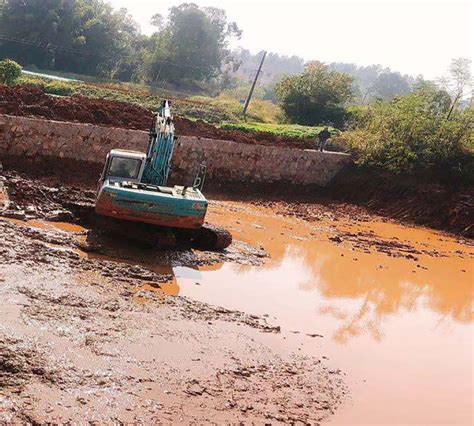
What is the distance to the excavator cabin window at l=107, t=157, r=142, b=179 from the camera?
11.6 m

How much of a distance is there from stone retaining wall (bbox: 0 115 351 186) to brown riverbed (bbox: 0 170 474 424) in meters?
3.54

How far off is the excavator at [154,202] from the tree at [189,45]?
1632 inches

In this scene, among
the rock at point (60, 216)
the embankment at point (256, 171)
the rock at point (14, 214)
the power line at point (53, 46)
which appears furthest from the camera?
the power line at point (53, 46)

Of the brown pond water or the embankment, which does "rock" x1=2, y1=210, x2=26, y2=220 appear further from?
the embankment

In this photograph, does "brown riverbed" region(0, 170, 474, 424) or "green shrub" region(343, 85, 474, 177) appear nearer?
"brown riverbed" region(0, 170, 474, 424)

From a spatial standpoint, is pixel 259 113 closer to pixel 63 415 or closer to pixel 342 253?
pixel 342 253

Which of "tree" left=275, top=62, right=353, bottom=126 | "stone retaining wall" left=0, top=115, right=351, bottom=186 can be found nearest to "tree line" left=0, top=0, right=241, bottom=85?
"tree" left=275, top=62, right=353, bottom=126

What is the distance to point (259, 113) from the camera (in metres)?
40.3

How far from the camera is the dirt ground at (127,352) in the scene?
525 cm

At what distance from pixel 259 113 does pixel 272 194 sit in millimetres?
20884

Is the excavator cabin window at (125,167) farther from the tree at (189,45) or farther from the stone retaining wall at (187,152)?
the tree at (189,45)

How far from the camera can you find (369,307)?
1066 cm

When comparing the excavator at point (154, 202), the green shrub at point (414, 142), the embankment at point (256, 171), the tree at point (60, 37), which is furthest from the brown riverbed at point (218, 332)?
the tree at point (60, 37)

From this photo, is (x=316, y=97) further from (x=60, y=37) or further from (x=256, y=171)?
(x=60, y=37)
